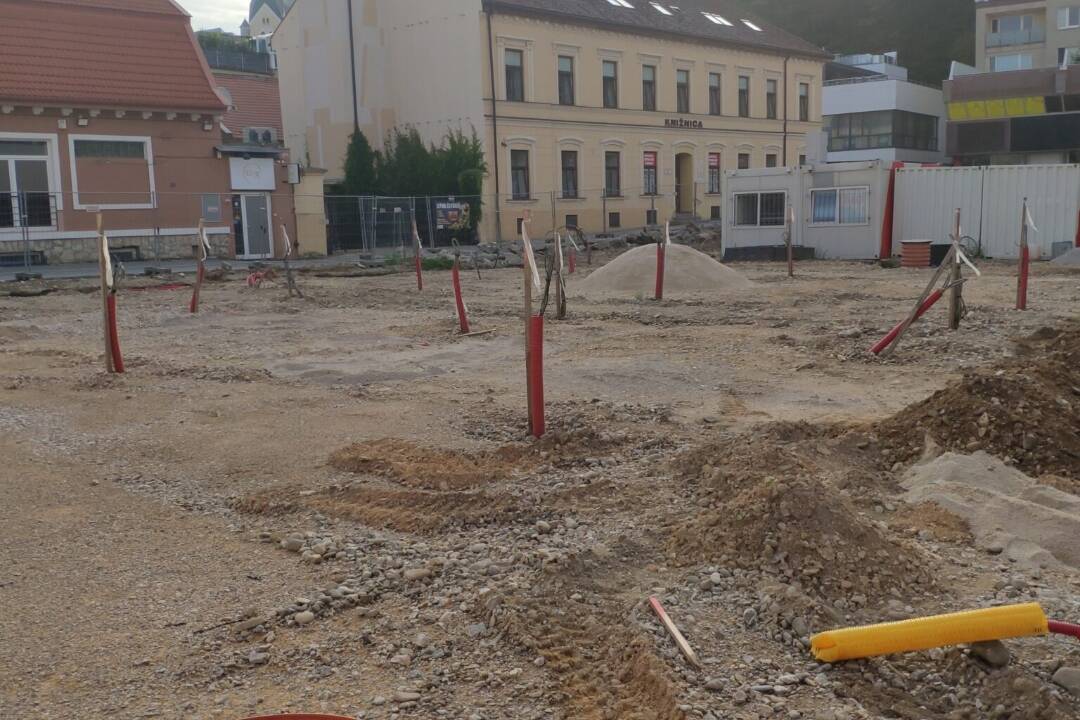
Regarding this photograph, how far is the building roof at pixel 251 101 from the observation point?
151ft

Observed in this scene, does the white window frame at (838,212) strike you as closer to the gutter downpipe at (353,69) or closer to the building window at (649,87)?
the building window at (649,87)

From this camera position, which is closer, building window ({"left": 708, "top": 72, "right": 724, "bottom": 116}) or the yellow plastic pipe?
the yellow plastic pipe

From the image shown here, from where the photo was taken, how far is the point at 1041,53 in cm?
7175

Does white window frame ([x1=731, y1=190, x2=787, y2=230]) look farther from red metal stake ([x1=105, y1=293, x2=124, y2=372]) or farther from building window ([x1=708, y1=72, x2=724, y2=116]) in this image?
red metal stake ([x1=105, y1=293, x2=124, y2=372])

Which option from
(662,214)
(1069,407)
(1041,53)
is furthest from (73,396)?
(1041,53)

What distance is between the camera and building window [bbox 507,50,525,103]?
4116 centimetres

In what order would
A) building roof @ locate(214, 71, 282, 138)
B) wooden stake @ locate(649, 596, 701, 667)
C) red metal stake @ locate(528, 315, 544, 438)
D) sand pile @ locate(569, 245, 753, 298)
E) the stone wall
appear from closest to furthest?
wooden stake @ locate(649, 596, 701, 667)
red metal stake @ locate(528, 315, 544, 438)
sand pile @ locate(569, 245, 753, 298)
the stone wall
building roof @ locate(214, 71, 282, 138)

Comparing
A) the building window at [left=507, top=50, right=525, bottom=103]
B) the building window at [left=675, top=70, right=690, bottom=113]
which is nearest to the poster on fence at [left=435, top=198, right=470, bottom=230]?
the building window at [left=507, top=50, right=525, bottom=103]

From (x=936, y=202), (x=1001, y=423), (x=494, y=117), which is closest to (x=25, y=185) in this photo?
(x=494, y=117)

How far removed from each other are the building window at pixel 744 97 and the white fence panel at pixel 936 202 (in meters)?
23.9

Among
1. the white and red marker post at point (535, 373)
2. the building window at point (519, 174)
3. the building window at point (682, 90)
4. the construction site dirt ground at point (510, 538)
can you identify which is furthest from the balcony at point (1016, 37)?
the white and red marker post at point (535, 373)

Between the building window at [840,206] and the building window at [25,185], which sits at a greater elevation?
the building window at [25,185]

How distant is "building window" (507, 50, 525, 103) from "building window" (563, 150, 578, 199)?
3.54m

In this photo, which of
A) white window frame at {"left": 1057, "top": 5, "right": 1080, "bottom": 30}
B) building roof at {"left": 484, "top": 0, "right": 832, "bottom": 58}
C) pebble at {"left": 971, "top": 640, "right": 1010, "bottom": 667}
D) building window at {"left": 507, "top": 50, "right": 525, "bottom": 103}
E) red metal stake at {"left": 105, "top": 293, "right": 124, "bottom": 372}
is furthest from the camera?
white window frame at {"left": 1057, "top": 5, "right": 1080, "bottom": 30}
